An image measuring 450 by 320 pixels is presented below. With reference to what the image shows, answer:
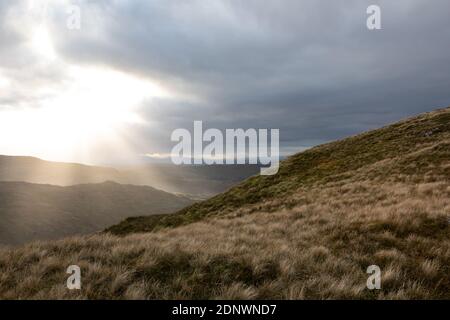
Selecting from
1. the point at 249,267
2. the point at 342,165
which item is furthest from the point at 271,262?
the point at 342,165

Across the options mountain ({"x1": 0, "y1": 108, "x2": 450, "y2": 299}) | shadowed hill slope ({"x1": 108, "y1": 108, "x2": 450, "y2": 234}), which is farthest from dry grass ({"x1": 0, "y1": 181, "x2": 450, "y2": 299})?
shadowed hill slope ({"x1": 108, "y1": 108, "x2": 450, "y2": 234})

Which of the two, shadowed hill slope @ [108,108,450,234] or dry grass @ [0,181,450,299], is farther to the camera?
shadowed hill slope @ [108,108,450,234]

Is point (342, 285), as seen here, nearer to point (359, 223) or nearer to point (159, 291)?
point (159, 291)

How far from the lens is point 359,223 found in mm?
11414

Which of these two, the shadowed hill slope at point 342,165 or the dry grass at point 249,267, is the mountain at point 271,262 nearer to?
the dry grass at point 249,267

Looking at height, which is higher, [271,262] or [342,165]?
[342,165]

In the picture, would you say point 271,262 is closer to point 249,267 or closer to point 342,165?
point 249,267

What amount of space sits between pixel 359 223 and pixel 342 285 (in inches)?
243

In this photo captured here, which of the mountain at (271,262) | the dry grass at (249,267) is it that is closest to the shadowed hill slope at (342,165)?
the mountain at (271,262)

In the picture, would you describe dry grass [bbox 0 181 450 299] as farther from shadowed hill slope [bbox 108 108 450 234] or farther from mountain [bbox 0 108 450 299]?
shadowed hill slope [bbox 108 108 450 234]

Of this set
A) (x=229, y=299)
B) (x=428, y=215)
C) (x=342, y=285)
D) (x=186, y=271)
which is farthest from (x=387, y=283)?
(x=428, y=215)

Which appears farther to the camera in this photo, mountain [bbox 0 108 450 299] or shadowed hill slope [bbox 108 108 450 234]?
shadowed hill slope [bbox 108 108 450 234]

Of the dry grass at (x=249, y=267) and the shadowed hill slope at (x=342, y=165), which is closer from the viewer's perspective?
the dry grass at (x=249, y=267)

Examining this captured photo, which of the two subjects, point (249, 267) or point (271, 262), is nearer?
point (249, 267)
